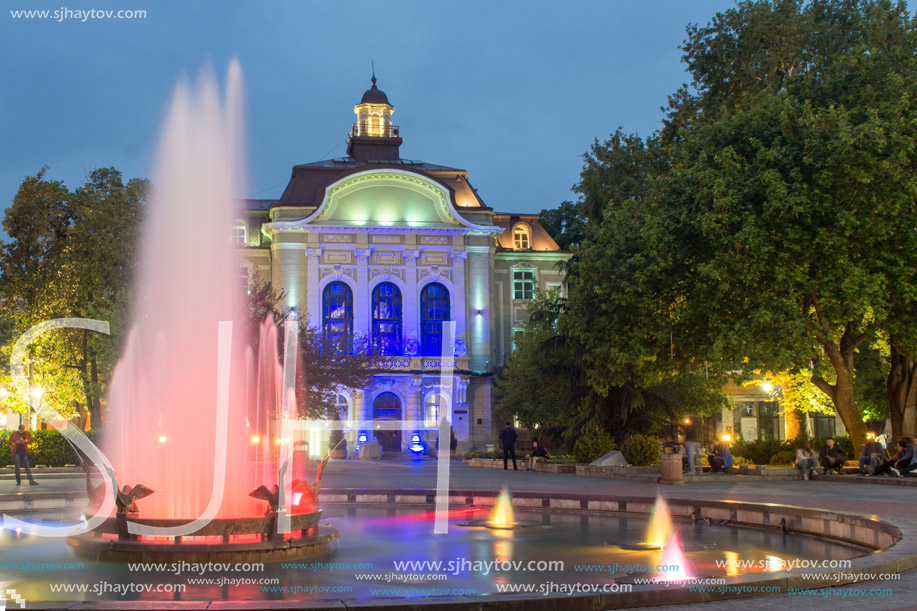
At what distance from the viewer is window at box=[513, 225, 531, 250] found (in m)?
62.0

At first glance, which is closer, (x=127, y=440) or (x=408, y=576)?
(x=408, y=576)

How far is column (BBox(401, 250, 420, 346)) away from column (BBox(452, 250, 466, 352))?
2231 mm

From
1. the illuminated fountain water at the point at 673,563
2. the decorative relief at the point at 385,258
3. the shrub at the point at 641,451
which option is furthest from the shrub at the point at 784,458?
the decorative relief at the point at 385,258

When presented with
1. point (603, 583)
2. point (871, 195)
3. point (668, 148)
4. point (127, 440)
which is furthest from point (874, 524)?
point (668, 148)

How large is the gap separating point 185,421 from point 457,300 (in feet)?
146

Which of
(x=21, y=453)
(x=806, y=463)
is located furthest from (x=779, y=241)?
(x=21, y=453)

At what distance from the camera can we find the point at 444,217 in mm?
57344

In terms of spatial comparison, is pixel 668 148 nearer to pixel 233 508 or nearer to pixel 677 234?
pixel 677 234

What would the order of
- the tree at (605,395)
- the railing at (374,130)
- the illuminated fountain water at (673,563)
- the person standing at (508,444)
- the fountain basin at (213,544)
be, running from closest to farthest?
the illuminated fountain water at (673,563)
the fountain basin at (213,544)
the tree at (605,395)
the person standing at (508,444)
the railing at (374,130)

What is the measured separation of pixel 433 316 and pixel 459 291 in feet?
7.01

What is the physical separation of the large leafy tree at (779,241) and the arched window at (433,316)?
28.0 m

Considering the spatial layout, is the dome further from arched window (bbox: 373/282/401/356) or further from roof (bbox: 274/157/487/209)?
arched window (bbox: 373/282/401/356)

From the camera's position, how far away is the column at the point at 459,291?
2266 inches

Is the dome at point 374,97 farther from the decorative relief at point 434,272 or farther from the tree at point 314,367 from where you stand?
the tree at point 314,367
